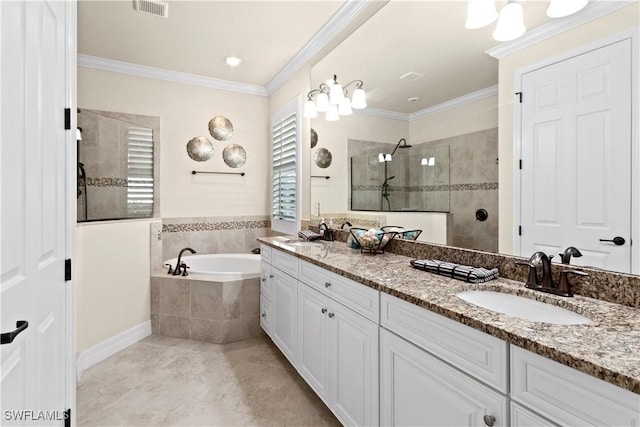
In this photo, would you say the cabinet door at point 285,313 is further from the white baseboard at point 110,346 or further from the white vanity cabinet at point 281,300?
the white baseboard at point 110,346

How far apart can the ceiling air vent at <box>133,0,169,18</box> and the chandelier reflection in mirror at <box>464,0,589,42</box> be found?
2015mm

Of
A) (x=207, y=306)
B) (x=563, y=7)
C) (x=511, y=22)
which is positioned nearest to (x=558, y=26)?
(x=563, y=7)

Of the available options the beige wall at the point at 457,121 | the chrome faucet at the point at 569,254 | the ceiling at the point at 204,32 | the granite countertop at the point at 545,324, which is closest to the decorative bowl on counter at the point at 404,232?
the granite countertop at the point at 545,324

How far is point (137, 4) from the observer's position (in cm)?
230

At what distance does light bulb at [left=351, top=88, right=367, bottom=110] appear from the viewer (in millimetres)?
2385

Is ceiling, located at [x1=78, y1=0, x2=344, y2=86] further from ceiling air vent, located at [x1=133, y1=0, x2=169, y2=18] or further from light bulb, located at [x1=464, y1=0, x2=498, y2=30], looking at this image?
light bulb, located at [x1=464, y1=0, x2=498, y2=30]

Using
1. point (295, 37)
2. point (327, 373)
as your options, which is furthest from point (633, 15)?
point (295, 37)

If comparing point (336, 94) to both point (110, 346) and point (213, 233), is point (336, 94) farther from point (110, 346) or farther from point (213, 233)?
point (110, 346)

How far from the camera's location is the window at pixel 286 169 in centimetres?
329

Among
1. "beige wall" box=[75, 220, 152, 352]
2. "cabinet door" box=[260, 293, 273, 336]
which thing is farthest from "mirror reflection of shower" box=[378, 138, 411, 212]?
"beige wall" box=[75, 220, 152, 352]

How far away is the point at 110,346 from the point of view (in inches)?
106

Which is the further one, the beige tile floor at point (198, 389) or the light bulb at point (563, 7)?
the beige tile floor at point (198, 389)

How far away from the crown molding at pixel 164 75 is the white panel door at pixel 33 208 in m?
2.11

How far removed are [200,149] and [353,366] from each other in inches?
118
